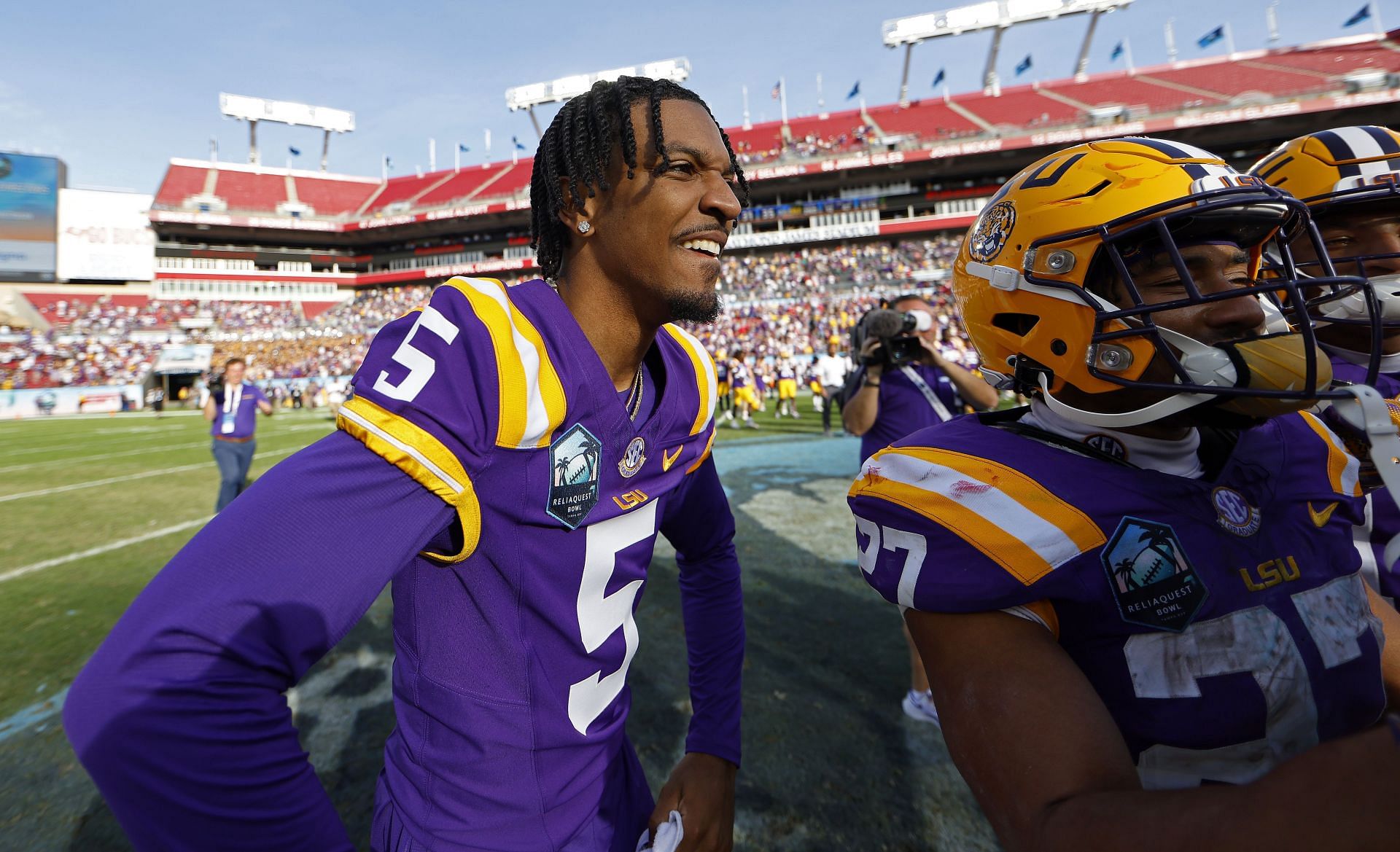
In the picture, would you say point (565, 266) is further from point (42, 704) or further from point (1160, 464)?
point (42, 704)

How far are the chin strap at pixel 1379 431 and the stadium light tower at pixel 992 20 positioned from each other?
52.7 meters

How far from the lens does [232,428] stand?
7.09 metres

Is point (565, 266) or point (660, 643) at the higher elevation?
point (565, 266)

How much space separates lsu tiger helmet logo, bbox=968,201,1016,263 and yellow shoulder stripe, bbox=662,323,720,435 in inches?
25.5

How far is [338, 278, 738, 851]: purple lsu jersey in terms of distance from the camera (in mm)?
1015

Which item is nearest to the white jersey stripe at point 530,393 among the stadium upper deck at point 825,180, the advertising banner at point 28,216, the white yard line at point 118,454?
the white yard line at point 118,454

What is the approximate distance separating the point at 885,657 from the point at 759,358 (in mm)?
23256

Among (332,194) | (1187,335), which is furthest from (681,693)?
(332,194)

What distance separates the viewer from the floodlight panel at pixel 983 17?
4212 centimetres

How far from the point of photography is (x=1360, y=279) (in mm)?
1088

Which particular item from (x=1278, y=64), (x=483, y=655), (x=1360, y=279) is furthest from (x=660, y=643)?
(x=1278, y=64)

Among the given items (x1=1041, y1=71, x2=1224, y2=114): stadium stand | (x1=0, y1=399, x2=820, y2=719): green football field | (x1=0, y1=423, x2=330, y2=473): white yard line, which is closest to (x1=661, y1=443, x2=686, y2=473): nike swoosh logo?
(x1=0, y1=399, x2=820, y2=719): green football field

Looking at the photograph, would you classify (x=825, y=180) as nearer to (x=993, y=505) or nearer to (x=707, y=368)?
(x=707, y=368)

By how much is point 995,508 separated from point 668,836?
90 cm
